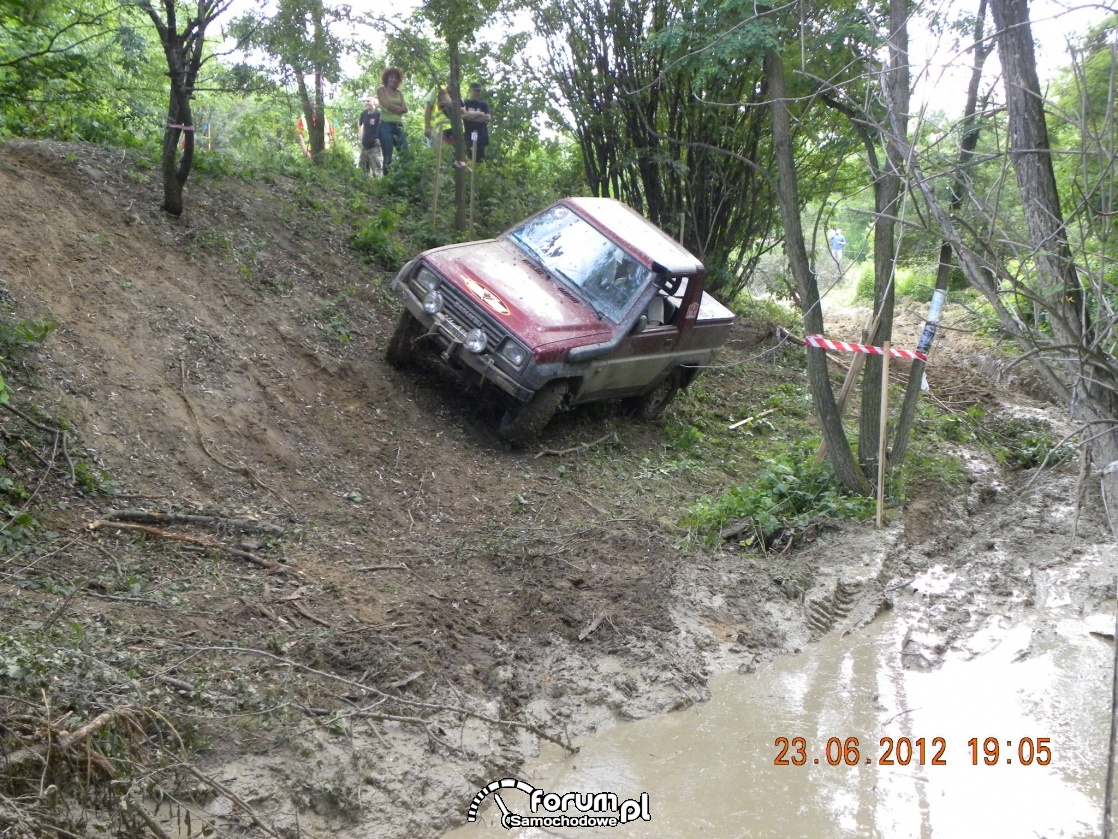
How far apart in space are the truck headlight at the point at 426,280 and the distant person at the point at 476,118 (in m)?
4.88

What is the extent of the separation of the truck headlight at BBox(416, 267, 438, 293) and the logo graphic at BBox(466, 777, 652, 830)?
4885 mm

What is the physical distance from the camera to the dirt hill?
4.02 m

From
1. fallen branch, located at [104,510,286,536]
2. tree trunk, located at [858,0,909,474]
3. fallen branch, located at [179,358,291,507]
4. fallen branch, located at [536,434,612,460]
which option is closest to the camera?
fallen branch, located at [104,510,286,536]

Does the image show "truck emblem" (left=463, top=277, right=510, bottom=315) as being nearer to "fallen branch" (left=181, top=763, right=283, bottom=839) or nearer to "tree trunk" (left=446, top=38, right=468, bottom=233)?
"tree trunk" (left=446, top=38, right=468, bottom=233)

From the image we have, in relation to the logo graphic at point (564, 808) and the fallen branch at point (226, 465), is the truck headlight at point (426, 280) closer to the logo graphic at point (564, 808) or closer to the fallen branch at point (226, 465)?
the fallen branch at point (226, 465)

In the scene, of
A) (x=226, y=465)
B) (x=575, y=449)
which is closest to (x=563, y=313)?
(x=575, y=449)

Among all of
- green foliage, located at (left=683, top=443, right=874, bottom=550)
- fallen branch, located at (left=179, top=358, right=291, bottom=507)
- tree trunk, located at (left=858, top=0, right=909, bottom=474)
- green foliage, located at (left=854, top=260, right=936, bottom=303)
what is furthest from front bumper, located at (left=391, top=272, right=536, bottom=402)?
→ green foliage, located at (left=854, top=260, right=936, bottom=303)

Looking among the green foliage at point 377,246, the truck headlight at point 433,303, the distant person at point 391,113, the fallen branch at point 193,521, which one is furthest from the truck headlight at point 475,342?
the distant person at point 391,113

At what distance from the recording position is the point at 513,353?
7738 mm

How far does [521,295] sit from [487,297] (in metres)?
0.39

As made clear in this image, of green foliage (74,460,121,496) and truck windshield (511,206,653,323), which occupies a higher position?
truck windshield (511,206,653,323)

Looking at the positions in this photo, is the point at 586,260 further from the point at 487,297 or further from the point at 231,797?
the point at 231,797

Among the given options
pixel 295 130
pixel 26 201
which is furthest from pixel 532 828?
pixel 295 130

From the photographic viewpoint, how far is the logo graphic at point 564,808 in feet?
12.9
